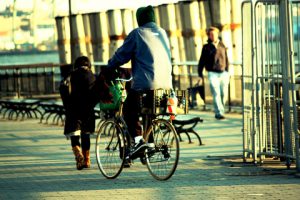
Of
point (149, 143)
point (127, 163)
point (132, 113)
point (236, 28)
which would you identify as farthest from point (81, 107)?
point (236, 28)

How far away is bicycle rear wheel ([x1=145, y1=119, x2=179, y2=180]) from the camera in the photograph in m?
14.0

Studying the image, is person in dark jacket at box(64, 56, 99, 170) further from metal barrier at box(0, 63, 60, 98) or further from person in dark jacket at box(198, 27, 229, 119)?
metal barrier at box(0, 63, 60, 98)

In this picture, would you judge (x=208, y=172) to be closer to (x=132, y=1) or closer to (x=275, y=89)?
(x=275, y=89)

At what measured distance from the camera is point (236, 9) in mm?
31938

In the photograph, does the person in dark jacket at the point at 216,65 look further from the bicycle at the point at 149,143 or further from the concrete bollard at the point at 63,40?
the concrete bollard at the point at 63,40

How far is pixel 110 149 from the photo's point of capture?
1515 cm

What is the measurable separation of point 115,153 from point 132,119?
0.49 m

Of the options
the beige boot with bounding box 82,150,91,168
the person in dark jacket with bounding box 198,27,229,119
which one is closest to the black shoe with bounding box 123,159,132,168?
the beige boot with bounding box 82,150,91,168

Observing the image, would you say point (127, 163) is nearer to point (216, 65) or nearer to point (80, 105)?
point (80, 105)

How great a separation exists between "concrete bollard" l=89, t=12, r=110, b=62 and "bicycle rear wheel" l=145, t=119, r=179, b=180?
32.0 meters

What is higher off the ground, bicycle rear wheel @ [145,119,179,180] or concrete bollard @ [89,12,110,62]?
concrete bollard @ [89,12,110,62]

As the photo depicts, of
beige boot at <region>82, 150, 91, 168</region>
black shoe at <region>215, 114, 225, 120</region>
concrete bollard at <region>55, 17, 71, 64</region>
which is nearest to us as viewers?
beige boot at <region>82, 150, 91, 168</region>

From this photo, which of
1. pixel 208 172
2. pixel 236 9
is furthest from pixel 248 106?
pixel 236 9

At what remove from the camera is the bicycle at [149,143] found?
555 inches
